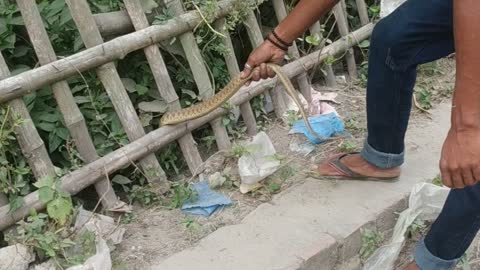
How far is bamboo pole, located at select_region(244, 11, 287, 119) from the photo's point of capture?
3.59 meters

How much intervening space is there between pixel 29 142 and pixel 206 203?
33.0 inches

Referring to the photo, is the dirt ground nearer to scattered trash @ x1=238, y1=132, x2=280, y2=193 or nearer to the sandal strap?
scattered trash @ x1=238, y1=132, x2=280, y2=193

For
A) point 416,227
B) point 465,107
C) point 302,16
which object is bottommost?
Result: point 416,227

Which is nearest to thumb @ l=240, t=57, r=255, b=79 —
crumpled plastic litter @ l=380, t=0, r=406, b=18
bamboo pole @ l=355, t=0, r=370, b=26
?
crumpled plastic litter @ l=380, t=0, r=406, b=18

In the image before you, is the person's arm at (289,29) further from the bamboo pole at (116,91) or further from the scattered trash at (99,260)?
the scattered trash at (99,260)

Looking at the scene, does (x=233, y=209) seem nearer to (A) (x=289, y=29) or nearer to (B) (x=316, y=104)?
(A) (x=289, y=29)

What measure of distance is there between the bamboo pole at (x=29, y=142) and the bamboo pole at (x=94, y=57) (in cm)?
5

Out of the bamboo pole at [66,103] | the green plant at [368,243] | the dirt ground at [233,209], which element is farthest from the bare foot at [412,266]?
the bamboo pole at [66,103]

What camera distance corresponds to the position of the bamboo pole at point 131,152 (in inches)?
105

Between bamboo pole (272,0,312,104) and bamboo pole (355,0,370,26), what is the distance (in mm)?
728

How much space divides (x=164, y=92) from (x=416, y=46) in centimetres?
127

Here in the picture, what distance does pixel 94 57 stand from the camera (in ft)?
9.35

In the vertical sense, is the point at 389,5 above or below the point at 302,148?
above

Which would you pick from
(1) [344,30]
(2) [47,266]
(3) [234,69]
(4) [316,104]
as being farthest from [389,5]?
(2) [47,266]
